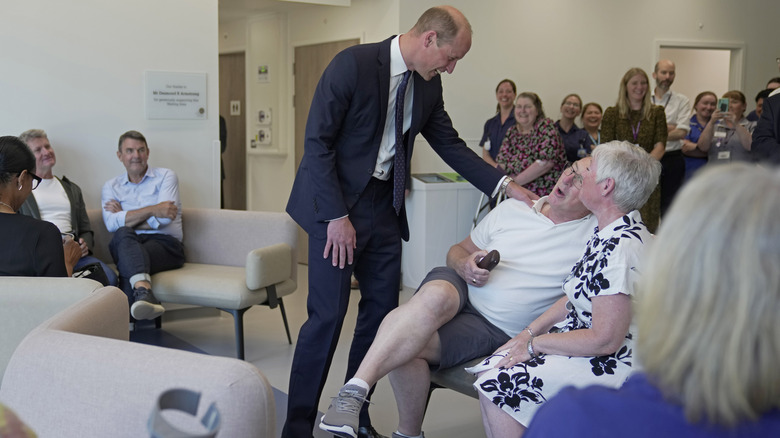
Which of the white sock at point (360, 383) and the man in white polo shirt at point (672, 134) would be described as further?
the man in white polo shirt at point (672, 134)

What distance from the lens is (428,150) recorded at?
6.82 meters

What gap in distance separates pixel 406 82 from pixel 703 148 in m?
5.07

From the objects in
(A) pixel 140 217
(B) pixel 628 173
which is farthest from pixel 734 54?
(B) pixel 628 173

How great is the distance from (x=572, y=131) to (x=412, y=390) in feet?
15.5

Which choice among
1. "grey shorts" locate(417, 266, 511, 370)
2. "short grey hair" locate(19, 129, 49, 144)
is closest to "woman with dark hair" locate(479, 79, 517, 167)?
"short grey hair" locate(19, 129, 49, 144)

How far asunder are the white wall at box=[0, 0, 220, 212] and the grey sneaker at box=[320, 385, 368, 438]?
10.4 feet

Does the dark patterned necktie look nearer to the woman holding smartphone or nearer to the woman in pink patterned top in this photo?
the woman in pink patterned top

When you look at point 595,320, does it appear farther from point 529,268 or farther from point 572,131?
point 572,131

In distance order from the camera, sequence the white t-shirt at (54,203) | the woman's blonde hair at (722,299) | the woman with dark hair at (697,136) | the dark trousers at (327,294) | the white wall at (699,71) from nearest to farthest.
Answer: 1. the woman's blonde hair at (722,299)
2. the dark trousers at (327,294)
3. the white t-shirt at (54,203)
4. the woman with dark hair at (697,136)
5. the white wall at (699,71)

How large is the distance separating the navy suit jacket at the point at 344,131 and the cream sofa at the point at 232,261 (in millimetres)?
1502

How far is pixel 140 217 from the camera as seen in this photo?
15.6ft

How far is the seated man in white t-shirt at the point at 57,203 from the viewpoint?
177 inches

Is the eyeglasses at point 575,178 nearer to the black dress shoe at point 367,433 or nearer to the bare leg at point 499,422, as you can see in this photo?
the bare leg at point 499,422

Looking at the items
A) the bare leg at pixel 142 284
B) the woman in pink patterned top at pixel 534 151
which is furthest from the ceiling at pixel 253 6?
the bare leg at pixel 142 284
